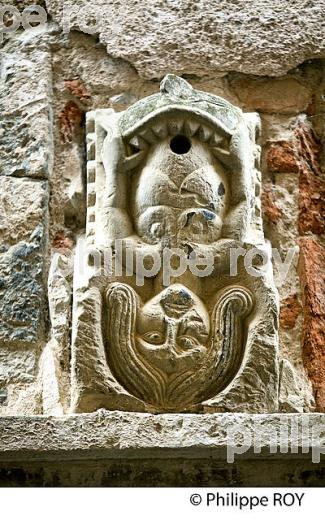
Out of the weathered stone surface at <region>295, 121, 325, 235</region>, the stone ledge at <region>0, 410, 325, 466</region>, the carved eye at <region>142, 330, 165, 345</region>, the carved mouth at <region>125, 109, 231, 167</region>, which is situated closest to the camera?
the stone ledge at <region>0, 410, 325, 466</region>

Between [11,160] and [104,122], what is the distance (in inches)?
10.7

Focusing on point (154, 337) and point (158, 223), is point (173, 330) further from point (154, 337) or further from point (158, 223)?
point (158, 223)

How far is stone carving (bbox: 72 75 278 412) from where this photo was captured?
2650mm

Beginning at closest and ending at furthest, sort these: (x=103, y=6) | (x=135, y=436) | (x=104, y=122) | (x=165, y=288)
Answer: (x=135, y=436)
(x=165, y=288)
(x=104, y=122)
(x=103, y=6)

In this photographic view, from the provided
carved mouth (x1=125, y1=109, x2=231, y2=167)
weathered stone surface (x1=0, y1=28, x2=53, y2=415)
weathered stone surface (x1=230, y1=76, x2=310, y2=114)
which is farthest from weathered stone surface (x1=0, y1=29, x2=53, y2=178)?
weathered stone surface (x1=230, y1=76, x2=310, y2=114)

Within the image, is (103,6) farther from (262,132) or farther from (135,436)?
(135,436)

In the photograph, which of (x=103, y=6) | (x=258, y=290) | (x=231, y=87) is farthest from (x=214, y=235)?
(x=103, y=6)

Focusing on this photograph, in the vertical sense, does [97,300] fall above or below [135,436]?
above

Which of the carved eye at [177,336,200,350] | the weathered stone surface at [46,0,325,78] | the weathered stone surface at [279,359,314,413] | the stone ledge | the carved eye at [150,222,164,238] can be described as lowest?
the stone ledge

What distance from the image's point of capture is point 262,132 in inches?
122

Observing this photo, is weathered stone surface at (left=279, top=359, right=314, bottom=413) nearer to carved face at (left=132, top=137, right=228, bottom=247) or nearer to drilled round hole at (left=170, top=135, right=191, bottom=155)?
carved face at (left=132, top=137, right=228, bottom=247)

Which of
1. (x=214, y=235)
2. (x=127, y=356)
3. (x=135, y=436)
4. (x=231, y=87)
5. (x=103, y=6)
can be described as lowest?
(x=135, y=436)

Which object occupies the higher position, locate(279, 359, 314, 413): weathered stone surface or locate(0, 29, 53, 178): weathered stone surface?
locate(0, 29, 53, 178): weathered stone surface

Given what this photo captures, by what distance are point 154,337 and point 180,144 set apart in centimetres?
48
